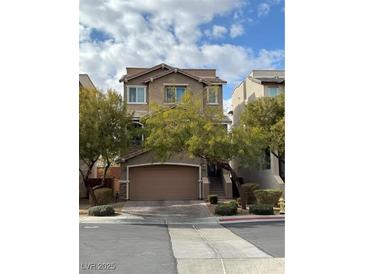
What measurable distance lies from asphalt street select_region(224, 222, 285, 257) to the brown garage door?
25.2 feet

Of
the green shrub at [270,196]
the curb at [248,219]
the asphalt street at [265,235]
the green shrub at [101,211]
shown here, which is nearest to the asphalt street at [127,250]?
the asphalt street at [265,235]

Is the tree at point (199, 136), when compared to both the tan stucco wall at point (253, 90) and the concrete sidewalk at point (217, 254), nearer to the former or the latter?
the concrete sidewalk at point (217, 254)

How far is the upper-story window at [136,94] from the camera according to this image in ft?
74.3

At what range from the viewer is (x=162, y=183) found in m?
21.2

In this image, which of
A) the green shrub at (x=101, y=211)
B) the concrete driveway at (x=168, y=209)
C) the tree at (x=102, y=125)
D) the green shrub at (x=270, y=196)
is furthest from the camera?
the green shrub at (x=270, y=196)

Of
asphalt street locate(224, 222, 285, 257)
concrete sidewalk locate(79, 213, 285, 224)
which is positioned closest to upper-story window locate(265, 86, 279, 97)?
concrete sidewalk locate(79, 213, 285, 224)

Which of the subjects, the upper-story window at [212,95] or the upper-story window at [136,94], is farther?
the upper-story window at [136,94]

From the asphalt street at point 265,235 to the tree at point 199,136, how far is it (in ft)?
9.97

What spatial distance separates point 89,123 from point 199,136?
4.78m
